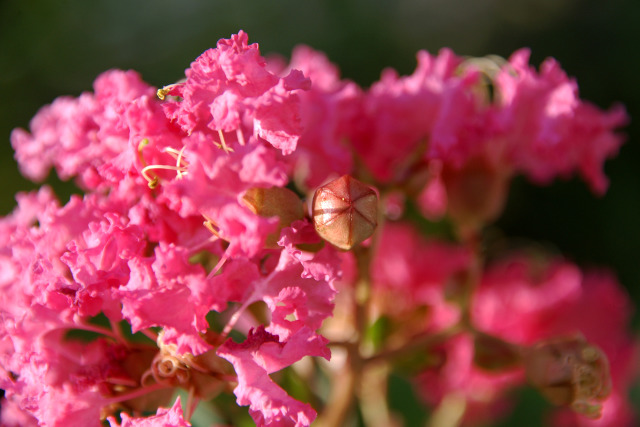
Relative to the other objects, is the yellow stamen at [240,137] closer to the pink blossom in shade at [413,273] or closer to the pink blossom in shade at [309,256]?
the pink blossom in shade at [309,256]

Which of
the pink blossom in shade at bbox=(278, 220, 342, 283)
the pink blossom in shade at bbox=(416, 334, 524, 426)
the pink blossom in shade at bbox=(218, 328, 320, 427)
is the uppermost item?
the pink blossom in shade at bbox=(278, 220, 342, 283)

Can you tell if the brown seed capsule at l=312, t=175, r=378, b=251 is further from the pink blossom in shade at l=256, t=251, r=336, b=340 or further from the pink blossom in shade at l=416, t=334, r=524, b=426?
the pink blossom in shade at l=416, t=334, r=524, b=426

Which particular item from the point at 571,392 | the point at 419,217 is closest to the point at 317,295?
the point at 571,392

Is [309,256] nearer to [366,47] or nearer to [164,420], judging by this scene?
[164,420]

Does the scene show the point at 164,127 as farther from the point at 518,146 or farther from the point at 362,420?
the point at 362,420

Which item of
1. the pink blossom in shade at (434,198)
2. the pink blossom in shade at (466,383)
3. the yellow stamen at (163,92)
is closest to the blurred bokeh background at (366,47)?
the pink blossom in shade at (466,383)

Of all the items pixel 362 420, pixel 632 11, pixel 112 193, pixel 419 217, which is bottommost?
pixel 419 217

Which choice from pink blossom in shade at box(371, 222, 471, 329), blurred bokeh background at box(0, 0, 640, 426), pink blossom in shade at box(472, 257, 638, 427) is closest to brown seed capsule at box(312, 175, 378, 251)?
pink blossom in shade at box(371, 222, 471, 329)
